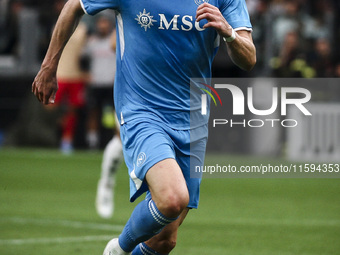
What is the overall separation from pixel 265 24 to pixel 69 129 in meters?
4.66

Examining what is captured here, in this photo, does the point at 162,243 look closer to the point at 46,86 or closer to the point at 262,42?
the point at 46,86

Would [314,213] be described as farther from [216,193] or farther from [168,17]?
[168,17]

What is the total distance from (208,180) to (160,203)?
8921 millimetres

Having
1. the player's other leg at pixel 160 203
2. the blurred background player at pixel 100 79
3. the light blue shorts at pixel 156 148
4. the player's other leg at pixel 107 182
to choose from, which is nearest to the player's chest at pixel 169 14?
the light blue shorts at pixel 156 148

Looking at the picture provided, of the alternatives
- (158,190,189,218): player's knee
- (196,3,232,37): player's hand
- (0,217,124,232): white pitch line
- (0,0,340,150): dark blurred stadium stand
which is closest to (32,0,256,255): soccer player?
(196,3,232,37): player's hand

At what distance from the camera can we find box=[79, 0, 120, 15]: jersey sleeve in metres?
5.51

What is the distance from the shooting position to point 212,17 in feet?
16.8

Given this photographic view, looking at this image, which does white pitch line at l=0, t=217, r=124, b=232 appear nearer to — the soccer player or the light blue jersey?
the soccer player

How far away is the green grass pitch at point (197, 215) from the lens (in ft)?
25.6

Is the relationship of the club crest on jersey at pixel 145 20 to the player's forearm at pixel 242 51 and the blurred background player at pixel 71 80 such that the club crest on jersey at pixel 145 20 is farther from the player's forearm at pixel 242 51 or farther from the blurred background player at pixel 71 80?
the blurred background player at pixel 71 80

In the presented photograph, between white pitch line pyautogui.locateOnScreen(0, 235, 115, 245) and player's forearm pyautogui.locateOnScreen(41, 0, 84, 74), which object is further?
white pitch line pyautogui.locateOnScreen(0, 235, 115, 245)

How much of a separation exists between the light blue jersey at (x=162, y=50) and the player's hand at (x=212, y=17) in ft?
1.10

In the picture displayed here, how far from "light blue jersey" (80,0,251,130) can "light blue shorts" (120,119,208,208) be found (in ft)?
0.23

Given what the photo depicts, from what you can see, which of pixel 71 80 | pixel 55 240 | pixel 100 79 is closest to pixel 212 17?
pixel 55 240
